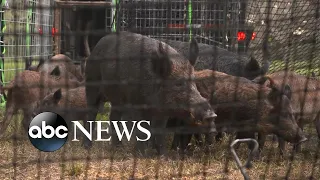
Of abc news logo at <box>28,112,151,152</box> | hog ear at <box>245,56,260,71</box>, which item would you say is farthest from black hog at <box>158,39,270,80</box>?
abc news logo at <box>28,112,151,152</box>

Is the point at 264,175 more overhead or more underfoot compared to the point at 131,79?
more underfoot

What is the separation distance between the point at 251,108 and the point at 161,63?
36.9 inches

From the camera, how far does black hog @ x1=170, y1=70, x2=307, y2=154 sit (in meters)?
5.78

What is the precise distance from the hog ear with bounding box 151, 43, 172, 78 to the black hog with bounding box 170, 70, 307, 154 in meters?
0.32

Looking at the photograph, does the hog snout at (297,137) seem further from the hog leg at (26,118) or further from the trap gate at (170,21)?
the hog leg at (26,118)

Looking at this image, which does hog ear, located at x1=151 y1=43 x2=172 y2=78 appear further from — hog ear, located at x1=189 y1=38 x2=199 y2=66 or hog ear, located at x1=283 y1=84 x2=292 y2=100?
hog ear, located at x1=283 y1=84 x2=292 y2=100

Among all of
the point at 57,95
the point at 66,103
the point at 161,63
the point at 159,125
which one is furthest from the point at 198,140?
the point at 57,95

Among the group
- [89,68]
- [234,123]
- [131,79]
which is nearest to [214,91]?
[234,123]

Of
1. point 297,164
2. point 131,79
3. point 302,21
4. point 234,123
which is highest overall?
point 302,21

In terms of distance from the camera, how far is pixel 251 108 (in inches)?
231

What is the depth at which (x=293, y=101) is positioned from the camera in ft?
20.4

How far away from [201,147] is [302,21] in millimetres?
1731

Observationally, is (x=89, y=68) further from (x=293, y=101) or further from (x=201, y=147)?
(x=293, y=101)

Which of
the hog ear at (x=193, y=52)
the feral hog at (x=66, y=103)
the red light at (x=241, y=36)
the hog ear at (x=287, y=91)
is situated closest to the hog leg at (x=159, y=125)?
the hog ear at (x=193, y=52)
